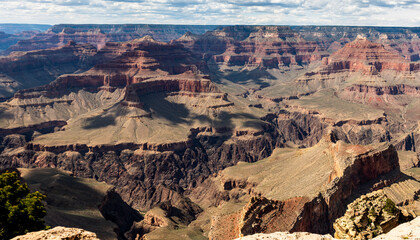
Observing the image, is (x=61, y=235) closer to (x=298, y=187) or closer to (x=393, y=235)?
(x=393, y=235)

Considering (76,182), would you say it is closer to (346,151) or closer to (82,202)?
(82,202)

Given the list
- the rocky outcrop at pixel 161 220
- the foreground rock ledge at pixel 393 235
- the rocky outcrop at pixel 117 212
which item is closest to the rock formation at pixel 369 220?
the foreground rock ledge at pixel 393 235

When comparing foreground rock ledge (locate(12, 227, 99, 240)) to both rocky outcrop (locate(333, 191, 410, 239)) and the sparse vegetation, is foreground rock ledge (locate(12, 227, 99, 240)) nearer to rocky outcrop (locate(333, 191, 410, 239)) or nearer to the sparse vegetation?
rocky outcrop (locate(333, 191, 410, 239))

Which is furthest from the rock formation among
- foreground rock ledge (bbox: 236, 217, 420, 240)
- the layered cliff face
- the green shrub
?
the green shrub

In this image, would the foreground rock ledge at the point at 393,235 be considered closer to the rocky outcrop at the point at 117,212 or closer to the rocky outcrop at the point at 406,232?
the rocky outcrop at the point at 406,232

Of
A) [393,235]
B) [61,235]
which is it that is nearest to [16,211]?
[61,235]
